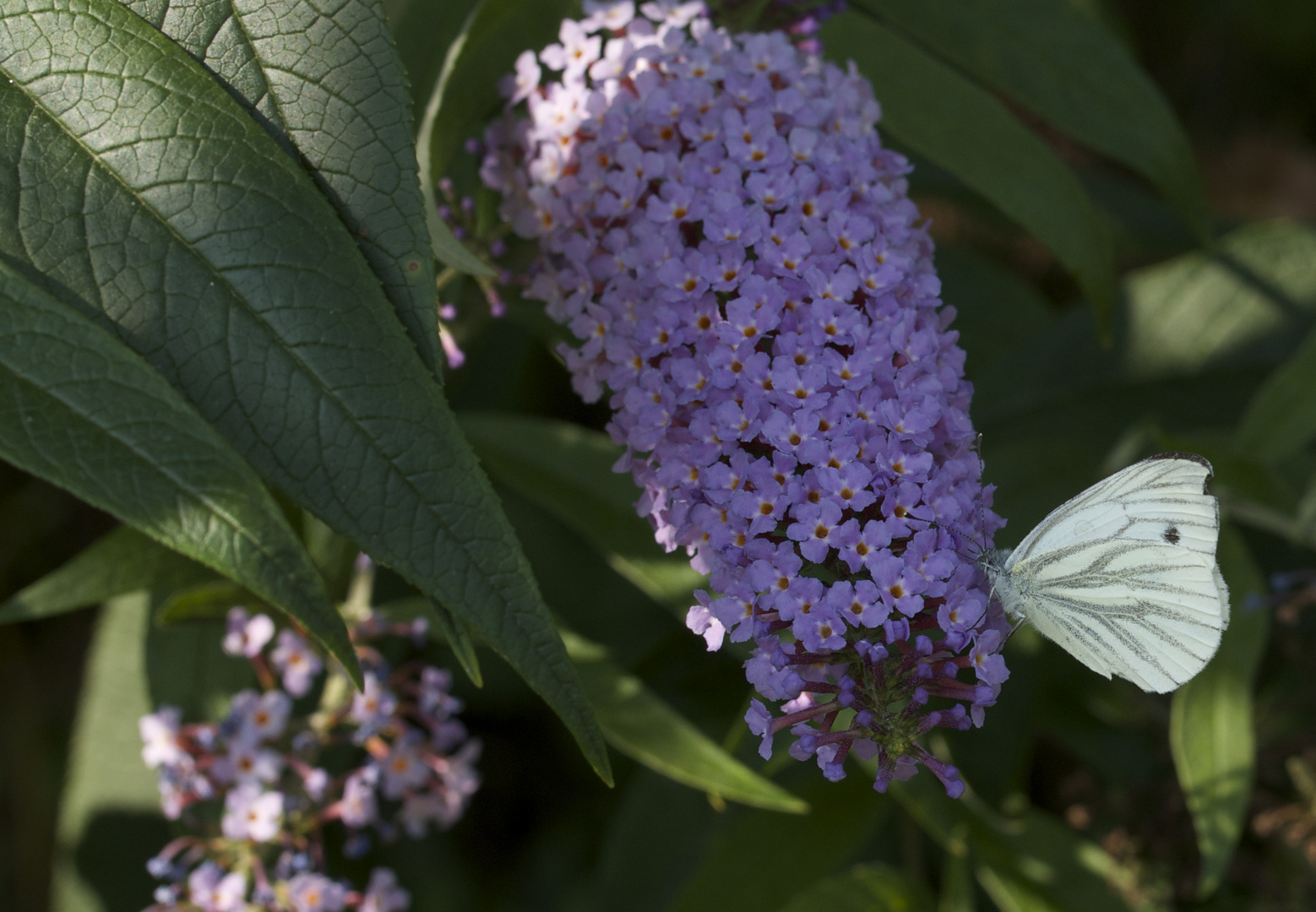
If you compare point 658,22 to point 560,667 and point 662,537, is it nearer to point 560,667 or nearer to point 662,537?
point 662,537

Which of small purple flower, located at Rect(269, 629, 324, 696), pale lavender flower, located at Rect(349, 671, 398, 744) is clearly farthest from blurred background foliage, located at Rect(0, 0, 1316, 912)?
pale lavender flower, located at Rect(349, 671, 398, 744)

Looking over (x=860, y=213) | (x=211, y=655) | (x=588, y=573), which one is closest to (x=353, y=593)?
(x=211, y=655)

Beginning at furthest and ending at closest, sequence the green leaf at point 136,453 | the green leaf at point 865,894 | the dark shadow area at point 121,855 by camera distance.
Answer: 1. the dark shadow area at point 121,855
2. the green leaf at point 865,894
3. the green leaf at point 136,453

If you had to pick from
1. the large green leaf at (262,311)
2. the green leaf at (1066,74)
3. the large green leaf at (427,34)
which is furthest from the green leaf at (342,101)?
the green leaf at (1066,74)

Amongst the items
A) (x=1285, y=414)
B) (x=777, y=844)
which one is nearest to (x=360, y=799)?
(x=777, y=844)

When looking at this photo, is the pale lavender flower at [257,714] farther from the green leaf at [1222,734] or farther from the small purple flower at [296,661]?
the green leaf at [1222,734]

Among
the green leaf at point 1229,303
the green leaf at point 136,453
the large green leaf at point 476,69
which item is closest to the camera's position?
the green leaf at point 136,453
